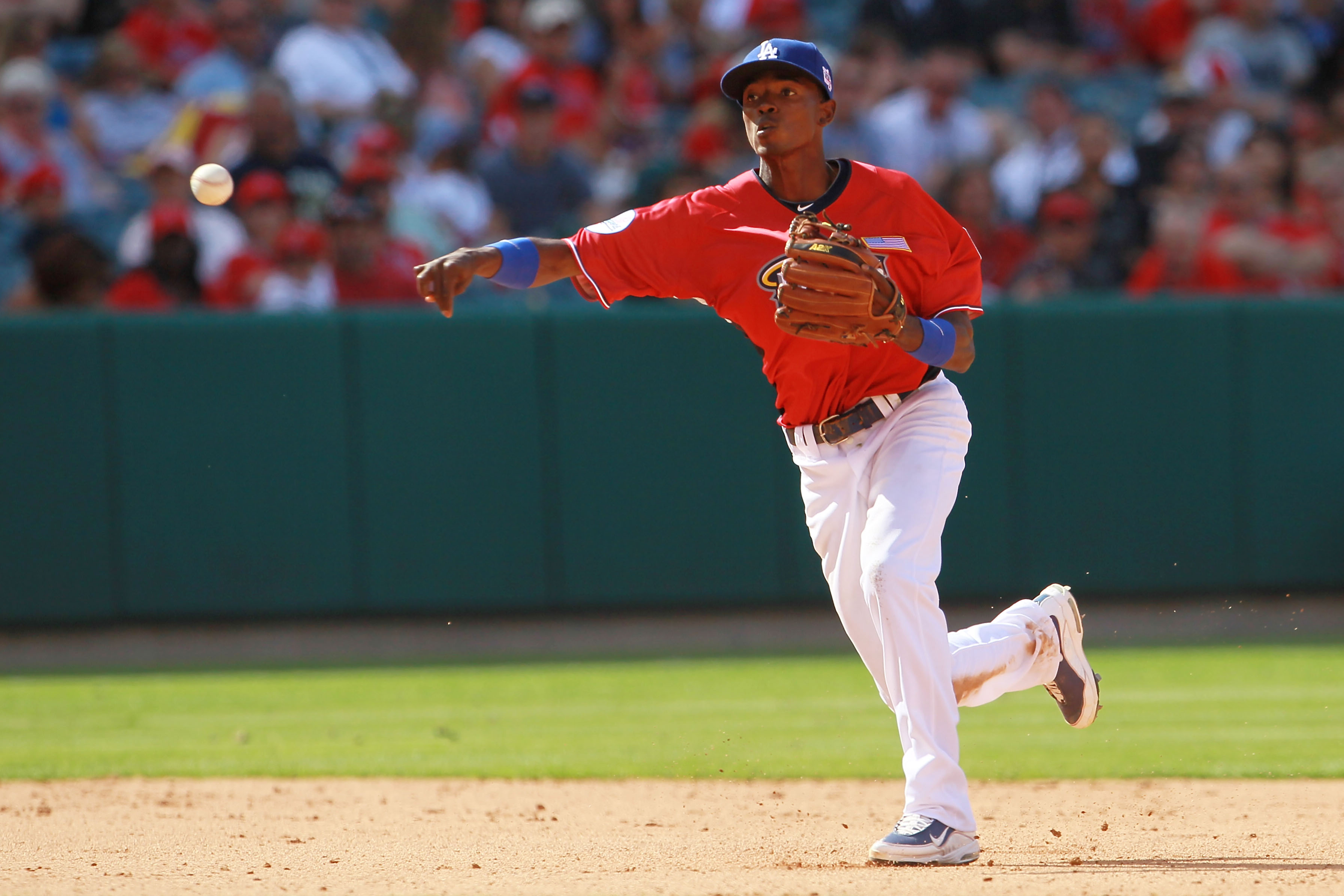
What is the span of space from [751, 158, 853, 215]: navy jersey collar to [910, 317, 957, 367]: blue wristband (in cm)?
42

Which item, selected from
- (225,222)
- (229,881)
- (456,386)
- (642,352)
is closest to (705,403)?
(642,352)

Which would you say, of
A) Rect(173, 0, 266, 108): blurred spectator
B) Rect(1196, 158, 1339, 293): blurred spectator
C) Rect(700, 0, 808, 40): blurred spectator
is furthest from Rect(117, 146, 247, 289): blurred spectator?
Rect(1196, 158, 1339, 293): blurred spectator

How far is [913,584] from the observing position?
371 cm

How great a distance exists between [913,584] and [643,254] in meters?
1.09

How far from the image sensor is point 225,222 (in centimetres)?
884

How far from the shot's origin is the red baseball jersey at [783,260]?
390cm

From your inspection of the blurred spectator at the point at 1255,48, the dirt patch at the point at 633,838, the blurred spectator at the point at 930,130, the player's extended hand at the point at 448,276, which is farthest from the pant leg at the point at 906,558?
the blurred spectator at the point at 1255,48

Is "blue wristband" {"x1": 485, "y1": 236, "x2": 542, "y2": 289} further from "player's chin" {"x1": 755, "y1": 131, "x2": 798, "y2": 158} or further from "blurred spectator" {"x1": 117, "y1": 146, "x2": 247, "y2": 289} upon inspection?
"blurred spectator" {"x1": 117, "y1": 146, "x2": 247, "y2": 289}

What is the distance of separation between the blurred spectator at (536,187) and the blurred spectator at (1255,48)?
4.73m

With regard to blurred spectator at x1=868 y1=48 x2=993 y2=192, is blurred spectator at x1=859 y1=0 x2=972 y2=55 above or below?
above

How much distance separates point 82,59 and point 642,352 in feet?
16.0

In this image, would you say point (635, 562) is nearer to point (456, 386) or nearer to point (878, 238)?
point (456, 386)

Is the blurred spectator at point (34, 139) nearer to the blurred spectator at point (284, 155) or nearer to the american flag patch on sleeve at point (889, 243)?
the blurred spectator at point (284, 155)

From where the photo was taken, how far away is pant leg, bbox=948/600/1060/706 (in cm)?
396
